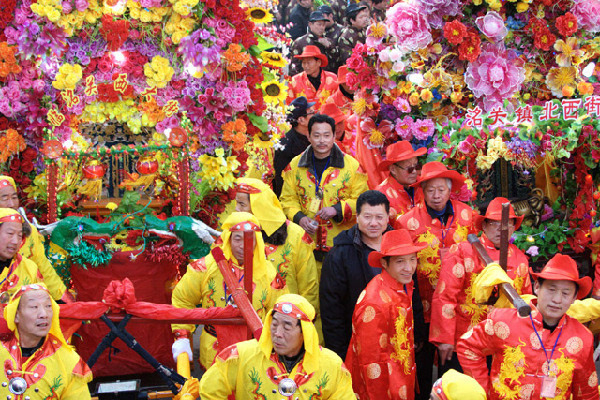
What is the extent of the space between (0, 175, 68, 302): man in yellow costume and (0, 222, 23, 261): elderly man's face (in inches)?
18.2

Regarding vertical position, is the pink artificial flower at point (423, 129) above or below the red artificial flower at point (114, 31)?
below

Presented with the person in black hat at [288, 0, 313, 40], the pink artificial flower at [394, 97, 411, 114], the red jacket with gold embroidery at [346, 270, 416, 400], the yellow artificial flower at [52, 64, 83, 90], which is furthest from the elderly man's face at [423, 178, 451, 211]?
the person in black hat at [288, 0, 313, 40]

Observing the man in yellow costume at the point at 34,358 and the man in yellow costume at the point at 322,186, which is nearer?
the man in yellow costume at the point at 34,358

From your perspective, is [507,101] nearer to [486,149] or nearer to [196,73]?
[486,149]

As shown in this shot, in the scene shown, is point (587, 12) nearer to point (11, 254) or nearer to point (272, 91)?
point (272, 91)

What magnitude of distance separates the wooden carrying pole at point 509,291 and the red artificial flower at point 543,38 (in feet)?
8.71

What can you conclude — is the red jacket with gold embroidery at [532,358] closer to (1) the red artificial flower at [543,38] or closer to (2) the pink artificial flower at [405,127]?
(2) the pink artificial flower at [405,127]

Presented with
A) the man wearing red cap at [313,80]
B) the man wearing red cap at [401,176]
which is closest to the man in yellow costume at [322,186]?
the man wearing red cap at [401,176]

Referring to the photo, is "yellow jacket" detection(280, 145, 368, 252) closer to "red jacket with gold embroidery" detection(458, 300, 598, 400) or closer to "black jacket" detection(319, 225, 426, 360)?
"black jacket" detection(319, 225, 426, 360)

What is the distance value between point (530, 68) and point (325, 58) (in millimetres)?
3286

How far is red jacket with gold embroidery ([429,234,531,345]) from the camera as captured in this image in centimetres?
552

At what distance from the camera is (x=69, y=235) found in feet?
21.6

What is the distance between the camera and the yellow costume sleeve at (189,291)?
5.65 metres

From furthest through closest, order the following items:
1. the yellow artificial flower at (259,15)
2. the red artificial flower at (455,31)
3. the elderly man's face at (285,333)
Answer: the yellow artificial flower at (259,15) → the red artificial flower at (455,31) → the elderly man's face at (285,333)
